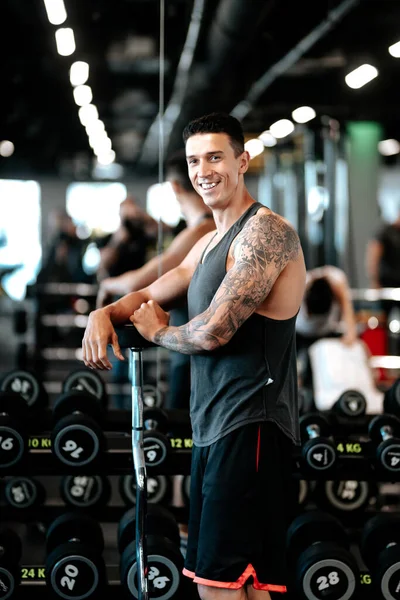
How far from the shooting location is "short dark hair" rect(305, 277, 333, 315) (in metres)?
4.49

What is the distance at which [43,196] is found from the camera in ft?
48.7

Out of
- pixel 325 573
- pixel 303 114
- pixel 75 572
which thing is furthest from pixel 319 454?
pixel 303 114

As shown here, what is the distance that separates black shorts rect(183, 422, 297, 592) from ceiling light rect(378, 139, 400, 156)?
1078 centimetres

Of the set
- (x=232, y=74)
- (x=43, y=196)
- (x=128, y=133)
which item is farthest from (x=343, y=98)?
(x=43, y=196)

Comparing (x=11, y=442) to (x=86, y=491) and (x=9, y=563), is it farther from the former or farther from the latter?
(x=86, y=491)

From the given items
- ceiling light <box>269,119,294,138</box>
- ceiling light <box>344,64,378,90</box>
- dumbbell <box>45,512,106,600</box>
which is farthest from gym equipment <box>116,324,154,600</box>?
ceiling light <box>269,119,294,138</box>

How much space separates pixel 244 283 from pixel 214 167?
30cm

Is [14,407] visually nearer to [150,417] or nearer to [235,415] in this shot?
[150,417]

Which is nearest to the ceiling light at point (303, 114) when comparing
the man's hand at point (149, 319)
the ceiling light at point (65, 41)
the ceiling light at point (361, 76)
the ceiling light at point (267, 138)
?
the ceiling light at point (361, 76)

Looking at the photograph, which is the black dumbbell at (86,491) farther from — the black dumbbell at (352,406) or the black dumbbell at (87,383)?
the black dumbbell at (352,406)

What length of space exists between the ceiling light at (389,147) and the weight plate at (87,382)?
9.77m

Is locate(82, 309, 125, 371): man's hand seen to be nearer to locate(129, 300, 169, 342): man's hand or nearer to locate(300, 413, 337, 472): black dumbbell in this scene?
locate(129, 300, 169, 342): man's hand

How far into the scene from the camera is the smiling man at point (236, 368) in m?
1.91

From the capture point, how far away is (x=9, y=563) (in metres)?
2.58
